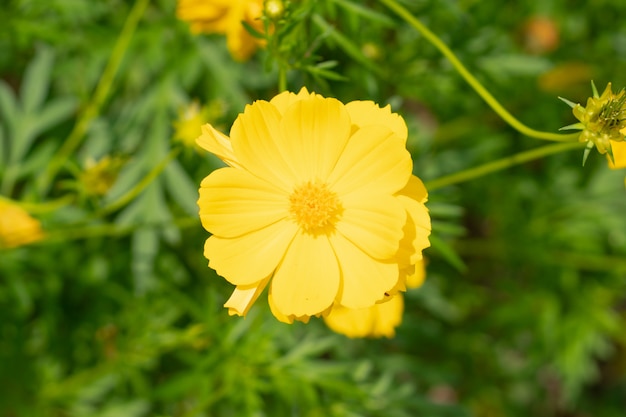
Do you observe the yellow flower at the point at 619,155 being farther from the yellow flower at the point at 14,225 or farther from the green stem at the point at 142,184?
the yellow flower at the point at 14,225

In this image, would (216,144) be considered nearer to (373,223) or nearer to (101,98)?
(373,223)

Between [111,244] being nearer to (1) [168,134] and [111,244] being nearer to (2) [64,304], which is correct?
(2) [64,304]

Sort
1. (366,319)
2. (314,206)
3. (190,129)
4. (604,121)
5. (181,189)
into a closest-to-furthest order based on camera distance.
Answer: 1. (604,121)
2. (314,206)
3. (190,129)
4. (366,319)
5. (181,189)

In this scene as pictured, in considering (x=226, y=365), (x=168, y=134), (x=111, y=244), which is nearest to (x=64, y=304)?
(x=111, y=244)

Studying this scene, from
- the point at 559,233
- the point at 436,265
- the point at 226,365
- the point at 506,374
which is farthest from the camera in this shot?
the point at 506,374

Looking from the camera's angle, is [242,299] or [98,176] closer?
[242,299]

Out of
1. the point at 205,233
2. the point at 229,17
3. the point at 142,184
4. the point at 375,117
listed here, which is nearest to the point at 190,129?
the point at 142,184

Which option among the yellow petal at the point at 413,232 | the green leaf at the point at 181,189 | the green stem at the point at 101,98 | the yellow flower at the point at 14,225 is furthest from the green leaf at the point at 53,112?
the yellow petal at the point at 413,232
